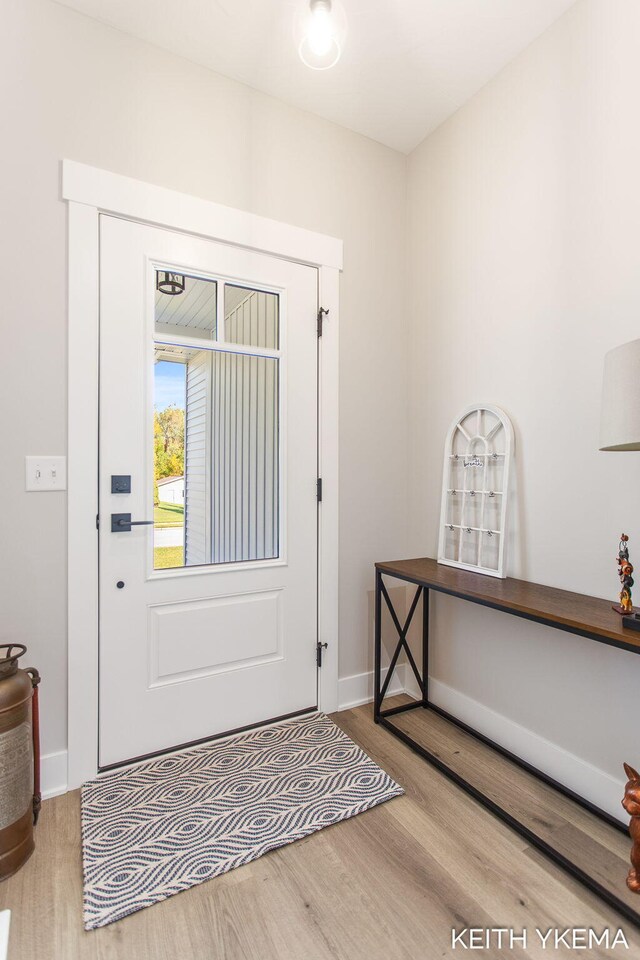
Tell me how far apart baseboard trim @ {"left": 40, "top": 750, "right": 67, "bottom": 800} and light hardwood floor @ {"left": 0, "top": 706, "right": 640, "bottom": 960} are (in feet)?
0.28

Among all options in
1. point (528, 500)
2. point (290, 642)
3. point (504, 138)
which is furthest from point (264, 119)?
point (290, 642)

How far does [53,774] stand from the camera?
5.97ft

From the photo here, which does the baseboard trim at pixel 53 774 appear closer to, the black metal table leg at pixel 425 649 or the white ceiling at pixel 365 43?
the black metal table leg at pixel 425 649

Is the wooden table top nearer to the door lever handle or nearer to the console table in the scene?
the console table

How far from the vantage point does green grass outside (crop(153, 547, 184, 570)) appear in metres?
2.04

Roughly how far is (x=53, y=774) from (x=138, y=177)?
234 cm

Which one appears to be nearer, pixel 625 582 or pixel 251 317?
pixel 625 582

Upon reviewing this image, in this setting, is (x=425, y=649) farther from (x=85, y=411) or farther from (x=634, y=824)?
(x=85, y=411)

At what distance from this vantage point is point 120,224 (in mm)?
1931

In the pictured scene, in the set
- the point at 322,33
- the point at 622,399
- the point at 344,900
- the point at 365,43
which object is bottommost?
the point at 344,900

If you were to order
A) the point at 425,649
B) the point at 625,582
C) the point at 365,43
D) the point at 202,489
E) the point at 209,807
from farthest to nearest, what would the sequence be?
the point at 425,649
the point at 202,489
the point at 365,43
the point at 209,807
the point at 625,582

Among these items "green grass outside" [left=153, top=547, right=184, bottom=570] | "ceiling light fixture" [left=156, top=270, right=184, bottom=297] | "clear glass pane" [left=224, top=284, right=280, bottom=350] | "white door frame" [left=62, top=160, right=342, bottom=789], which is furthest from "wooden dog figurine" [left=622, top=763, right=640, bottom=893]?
"ceiling light fixture" [left=156, top=270, right=184, bottom=297]

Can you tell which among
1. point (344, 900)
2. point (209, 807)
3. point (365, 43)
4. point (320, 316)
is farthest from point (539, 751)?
point (365, 43)

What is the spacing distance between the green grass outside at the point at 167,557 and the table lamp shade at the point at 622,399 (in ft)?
5.35
